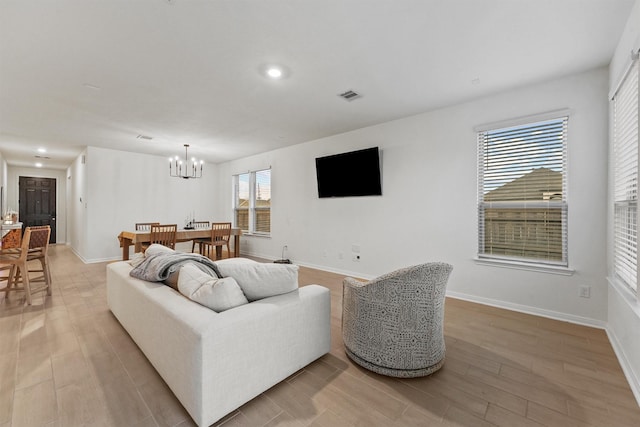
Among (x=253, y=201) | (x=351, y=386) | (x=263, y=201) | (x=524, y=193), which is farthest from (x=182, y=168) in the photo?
(x=524, y=193)

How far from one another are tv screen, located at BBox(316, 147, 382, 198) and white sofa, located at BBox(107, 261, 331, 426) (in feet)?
8.76

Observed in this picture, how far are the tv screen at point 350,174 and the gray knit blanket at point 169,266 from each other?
295 centimetres

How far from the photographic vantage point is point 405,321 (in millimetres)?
1827

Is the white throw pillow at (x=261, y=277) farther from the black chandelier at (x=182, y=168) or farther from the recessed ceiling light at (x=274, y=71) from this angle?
the black chandelier at (x=182, y=168)

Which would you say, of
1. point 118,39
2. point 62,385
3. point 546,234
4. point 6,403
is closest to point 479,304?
point 546,234

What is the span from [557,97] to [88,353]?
4.89m

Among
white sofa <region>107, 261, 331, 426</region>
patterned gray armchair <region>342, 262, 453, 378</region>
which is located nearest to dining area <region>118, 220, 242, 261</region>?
white sofa <region>107, 261, 331, 426</region>

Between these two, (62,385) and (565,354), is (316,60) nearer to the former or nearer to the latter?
(62,385)

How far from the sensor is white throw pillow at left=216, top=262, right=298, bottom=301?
1.81 meters

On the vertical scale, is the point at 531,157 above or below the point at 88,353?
above

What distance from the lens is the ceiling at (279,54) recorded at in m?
1.91

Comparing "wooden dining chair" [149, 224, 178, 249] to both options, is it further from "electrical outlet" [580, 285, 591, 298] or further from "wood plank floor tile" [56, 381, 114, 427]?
"electrical outlet" [580, 285, 591, 298]

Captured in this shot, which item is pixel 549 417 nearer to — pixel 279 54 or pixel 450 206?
pixel 450 206

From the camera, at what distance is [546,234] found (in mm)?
3029
